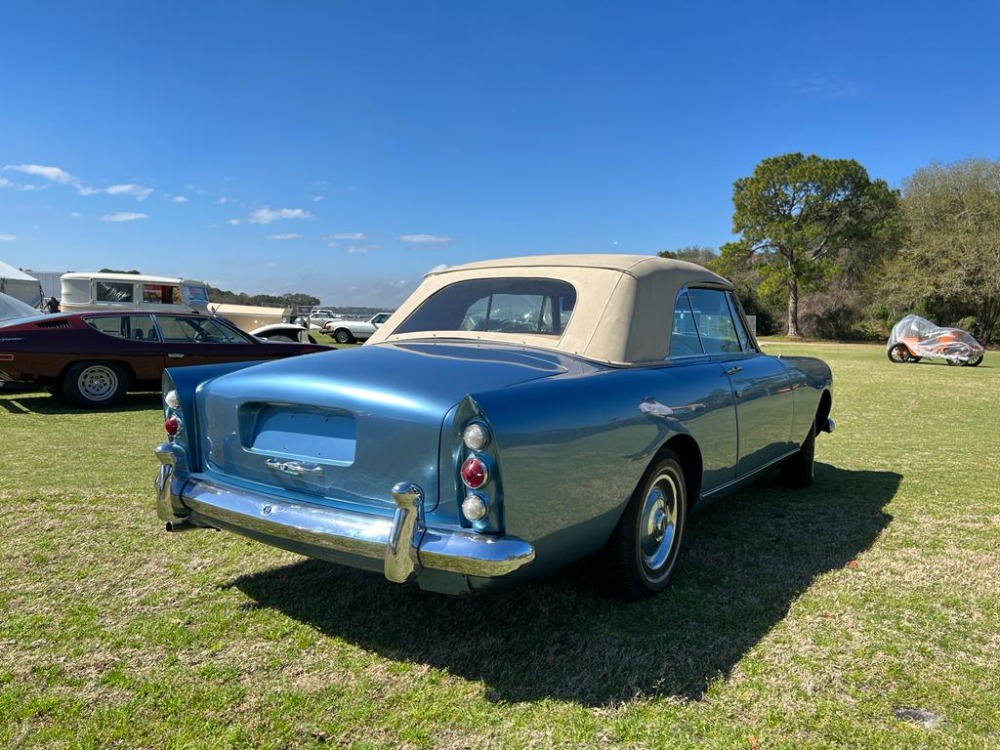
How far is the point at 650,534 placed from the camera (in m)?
3.27

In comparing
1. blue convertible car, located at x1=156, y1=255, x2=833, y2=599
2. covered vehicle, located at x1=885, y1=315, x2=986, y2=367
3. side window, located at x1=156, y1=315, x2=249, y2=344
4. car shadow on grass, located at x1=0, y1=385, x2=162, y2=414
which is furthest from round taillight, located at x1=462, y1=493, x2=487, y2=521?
covered vehicle, located at x1=885, y1=315, x2=986, y2=367

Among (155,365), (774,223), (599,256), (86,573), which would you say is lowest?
(86,573)

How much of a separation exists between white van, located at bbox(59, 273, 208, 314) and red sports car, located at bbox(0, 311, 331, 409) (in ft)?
38.3

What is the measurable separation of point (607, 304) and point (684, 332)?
0.63 m

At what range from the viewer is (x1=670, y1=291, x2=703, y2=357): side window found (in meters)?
3.74

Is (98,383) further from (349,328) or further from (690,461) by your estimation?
(349,328)

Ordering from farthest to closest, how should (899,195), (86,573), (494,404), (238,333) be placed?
(899,195) < (238,333) < (86,573) < (494,404)

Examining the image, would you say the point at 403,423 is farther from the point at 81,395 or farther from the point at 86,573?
the point at 81,395

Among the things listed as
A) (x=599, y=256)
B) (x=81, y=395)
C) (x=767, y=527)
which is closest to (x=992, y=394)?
(x=767, y=527)

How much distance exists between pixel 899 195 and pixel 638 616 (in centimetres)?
4325

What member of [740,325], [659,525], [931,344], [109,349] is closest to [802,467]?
[740,325]

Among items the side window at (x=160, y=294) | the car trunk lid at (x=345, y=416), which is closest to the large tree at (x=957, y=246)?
the side window at (x=160, y=294)

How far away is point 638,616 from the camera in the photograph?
309 cm

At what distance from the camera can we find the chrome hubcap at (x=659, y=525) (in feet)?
10.6
